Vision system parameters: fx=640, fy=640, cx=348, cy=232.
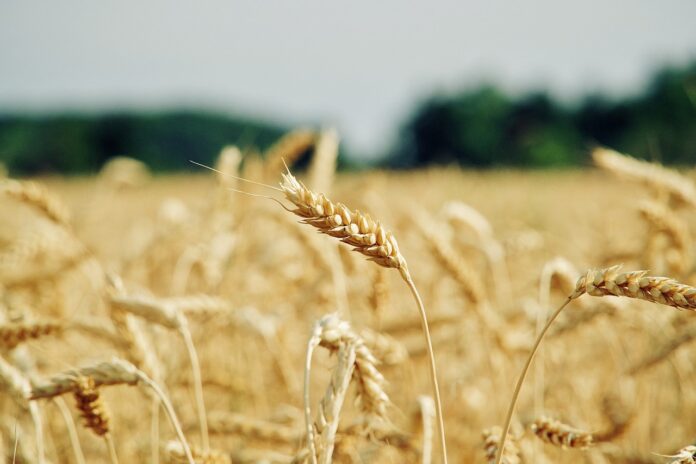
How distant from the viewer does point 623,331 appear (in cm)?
314

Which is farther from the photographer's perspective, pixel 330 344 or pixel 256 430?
pixel 256 430

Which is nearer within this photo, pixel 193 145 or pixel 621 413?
pixel 621 413

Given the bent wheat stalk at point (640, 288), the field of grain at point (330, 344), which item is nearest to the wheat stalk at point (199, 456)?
the field of grain at point (330, 344)

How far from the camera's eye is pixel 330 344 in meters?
1.10

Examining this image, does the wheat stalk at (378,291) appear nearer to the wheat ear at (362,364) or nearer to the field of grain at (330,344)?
the field of grain at (330,344)

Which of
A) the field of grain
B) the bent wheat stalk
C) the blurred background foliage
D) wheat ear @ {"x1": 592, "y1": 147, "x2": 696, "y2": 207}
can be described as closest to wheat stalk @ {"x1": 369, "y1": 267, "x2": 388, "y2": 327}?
the field of grain

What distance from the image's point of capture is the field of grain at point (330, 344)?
3.65ft

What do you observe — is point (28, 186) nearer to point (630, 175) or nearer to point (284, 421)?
point (284, 421)

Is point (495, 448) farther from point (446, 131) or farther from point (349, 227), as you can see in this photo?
point (446, 131)

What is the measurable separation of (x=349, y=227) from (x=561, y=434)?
57cm

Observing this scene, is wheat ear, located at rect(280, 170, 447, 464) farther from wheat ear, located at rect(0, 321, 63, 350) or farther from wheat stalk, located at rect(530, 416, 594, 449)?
wheat ear, located at rect(0, 321, 63, 350)

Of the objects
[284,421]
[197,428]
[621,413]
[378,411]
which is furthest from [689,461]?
[197,428]

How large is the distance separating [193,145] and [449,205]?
56.1 meters

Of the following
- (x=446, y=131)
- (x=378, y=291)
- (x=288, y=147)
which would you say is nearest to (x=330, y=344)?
(x=378, y=291)
